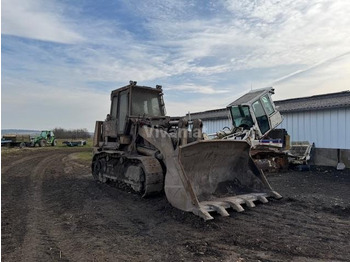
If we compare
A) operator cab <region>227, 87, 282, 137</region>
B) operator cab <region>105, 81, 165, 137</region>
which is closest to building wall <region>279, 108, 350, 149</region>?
operator cab <region>227, 87, 282, 137</region>

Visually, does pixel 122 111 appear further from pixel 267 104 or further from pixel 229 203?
pixel 267 104

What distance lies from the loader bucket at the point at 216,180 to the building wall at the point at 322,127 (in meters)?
7.80

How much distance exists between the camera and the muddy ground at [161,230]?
377 centimetres

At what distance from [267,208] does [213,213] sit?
3.73ft

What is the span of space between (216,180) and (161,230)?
A: 2.03 m

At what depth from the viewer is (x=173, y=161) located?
222 inches

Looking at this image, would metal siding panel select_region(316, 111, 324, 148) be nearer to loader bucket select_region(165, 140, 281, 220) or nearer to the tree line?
loader bucket select_region(165, 140, 281, 220)

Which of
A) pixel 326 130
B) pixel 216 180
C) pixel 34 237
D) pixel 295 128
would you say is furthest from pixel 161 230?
pixel 295 128

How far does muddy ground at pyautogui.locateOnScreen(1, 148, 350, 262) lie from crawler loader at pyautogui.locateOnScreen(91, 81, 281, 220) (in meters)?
0.27

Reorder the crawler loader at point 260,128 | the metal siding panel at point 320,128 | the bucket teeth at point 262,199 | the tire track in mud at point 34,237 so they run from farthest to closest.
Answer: the metal siding panel at point 320,128
the crawler loader at point 260,128
the bucket teeth at point 262,199
the tire track in mud at point 34,237

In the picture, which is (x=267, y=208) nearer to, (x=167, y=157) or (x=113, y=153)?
(x=167, y=157)

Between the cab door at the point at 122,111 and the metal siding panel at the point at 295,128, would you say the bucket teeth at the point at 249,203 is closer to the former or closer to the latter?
the cab door at the point at 122,111

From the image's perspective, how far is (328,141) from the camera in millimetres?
13094

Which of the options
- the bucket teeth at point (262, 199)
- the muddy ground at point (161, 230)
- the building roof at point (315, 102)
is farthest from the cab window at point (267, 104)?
the bucket teeth at point (262, 199)
